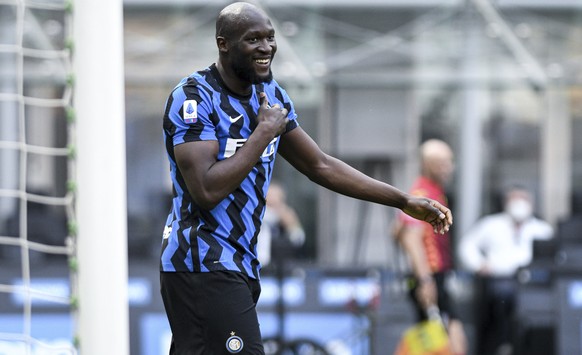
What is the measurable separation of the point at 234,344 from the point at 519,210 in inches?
299

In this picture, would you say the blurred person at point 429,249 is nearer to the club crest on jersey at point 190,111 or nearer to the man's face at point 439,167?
the man's face at point 439,167

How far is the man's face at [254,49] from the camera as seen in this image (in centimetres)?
398

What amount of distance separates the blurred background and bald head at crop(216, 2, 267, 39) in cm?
819

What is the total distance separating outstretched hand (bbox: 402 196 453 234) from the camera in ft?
14.1

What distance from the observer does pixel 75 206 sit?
5.06 meters

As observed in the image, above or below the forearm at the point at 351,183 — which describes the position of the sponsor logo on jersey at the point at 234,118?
above

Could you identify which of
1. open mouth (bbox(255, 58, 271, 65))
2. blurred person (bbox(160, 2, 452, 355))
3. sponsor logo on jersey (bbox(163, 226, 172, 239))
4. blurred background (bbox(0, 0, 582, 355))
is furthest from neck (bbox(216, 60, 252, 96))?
blurred background (bbox(0, 0, 582, 355))

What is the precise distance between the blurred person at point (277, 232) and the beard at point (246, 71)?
19.6 feet

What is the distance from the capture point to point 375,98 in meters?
13.1

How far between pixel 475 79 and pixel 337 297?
163 inches

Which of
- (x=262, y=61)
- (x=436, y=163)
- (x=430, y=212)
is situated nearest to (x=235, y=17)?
(x=262, y=61)

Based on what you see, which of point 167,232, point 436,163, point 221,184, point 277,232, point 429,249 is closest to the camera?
point 221,184

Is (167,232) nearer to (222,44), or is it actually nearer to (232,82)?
(232,82)

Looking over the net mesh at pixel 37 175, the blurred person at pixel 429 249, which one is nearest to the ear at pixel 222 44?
the blurred person at pixel 429 249
